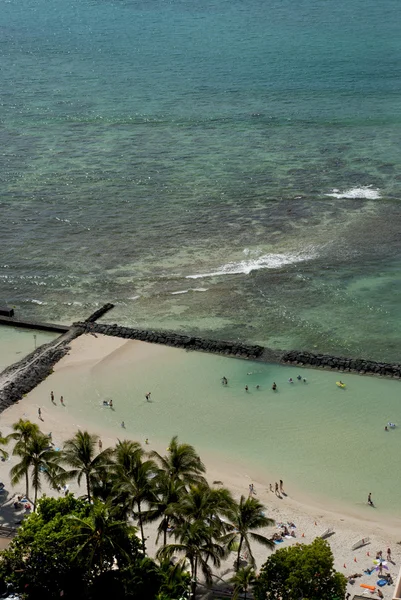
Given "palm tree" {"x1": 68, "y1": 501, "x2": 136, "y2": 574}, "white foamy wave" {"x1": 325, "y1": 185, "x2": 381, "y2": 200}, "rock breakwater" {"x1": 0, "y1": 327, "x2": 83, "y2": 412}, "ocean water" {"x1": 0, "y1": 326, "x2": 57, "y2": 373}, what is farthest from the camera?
"white foamy wave" {"x1": 325, "y1": 185, "x2": 381, "y2": 200}

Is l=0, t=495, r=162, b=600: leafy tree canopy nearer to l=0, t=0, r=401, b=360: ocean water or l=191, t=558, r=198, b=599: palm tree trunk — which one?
l=191, t=558, r=198, b=599: palm tree trunk

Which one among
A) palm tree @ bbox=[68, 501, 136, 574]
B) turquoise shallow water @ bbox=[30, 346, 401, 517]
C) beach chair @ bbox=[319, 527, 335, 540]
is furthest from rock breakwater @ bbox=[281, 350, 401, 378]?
palm tree @ bbox=[68, 501, 136, 574]

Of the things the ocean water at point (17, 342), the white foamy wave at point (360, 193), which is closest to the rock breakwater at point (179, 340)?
the ocean water at point (17, 342)

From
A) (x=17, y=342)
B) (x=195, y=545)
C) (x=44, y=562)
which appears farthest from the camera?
(x=17, y=342)

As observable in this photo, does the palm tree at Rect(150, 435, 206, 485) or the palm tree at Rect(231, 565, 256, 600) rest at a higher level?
the palm tree at Rect(150, 435, 206, 485)

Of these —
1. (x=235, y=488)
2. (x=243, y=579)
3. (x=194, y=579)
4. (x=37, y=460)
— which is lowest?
(x=235, y=488)

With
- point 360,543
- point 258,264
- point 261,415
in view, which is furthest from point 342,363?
point 360,543

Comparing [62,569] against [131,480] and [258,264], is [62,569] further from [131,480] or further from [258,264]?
[258,264]

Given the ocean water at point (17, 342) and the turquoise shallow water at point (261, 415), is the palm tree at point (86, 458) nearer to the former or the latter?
the turquoise shallow water at point (261, 415)
